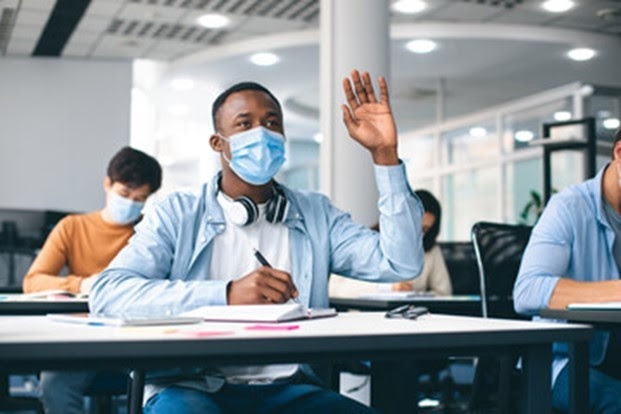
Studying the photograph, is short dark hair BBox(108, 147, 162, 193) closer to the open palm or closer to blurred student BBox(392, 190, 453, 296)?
blurred student BBox(392, 190, 453, 296)

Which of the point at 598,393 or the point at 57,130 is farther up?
the point at 57,130

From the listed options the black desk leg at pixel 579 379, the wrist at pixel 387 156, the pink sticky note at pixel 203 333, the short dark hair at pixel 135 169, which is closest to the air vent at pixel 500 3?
the short dark hair at pixel 135 169

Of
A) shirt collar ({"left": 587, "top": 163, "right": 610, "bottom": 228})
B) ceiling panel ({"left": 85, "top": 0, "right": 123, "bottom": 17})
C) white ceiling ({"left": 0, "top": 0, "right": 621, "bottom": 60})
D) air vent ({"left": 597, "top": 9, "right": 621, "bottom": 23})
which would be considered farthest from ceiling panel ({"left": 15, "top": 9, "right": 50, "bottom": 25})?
shirt collar ({"left": 587, "top": 163, "right": 610, "bottom": 228})

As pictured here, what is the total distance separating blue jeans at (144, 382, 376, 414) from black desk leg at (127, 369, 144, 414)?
26mm

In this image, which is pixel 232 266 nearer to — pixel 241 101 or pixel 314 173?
pixel 241 101

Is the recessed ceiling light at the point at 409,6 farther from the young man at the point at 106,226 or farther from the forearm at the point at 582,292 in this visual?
the forearm at the point at 582,292

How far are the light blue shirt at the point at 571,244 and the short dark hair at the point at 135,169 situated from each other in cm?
189

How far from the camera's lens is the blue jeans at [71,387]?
280 cm

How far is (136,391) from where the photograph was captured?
169 centimetres

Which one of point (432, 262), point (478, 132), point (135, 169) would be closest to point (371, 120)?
point (135, 169)

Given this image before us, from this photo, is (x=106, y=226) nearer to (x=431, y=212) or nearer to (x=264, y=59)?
(x=431, y=212)

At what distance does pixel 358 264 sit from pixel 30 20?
702 cm

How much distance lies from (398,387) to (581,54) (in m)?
8.51

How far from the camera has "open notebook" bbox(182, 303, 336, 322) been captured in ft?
4.90
